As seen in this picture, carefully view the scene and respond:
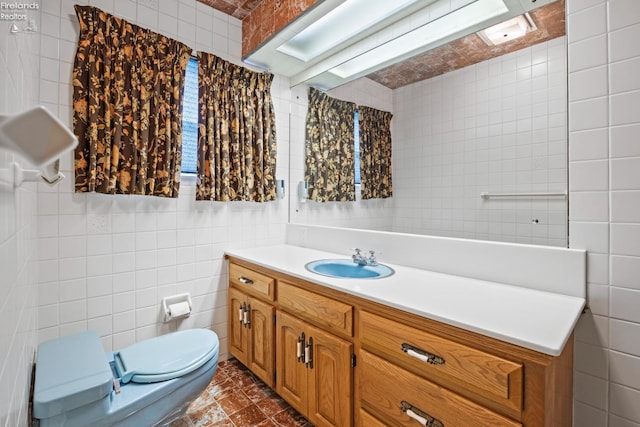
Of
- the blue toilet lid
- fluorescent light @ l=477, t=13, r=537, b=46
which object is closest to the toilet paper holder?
the blue toilet lid

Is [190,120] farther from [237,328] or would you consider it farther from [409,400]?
[409,400]

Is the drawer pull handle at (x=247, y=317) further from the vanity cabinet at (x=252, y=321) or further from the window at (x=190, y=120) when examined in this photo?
the window at (x=190, y=120)

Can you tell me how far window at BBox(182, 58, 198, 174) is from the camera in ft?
6.78

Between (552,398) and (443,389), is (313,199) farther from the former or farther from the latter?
(552,398)

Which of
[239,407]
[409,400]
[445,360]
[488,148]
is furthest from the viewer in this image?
[239,407]

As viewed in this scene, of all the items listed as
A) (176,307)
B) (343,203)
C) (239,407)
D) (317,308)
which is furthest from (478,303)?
(176,307)

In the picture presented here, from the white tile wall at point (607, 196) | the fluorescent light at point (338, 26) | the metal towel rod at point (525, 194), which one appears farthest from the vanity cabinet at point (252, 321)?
the fluorescent light at point (338, 26)

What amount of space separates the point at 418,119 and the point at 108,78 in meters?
1.74

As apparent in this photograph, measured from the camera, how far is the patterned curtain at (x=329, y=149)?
2.12 m

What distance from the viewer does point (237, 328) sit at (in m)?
2.12

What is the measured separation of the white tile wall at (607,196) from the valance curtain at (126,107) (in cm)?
204

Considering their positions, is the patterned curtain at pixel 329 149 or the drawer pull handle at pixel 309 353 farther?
the patterned curtain at pixel 329 149

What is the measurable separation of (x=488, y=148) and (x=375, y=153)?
672mm

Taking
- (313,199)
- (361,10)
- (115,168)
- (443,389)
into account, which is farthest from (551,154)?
(115,168)
